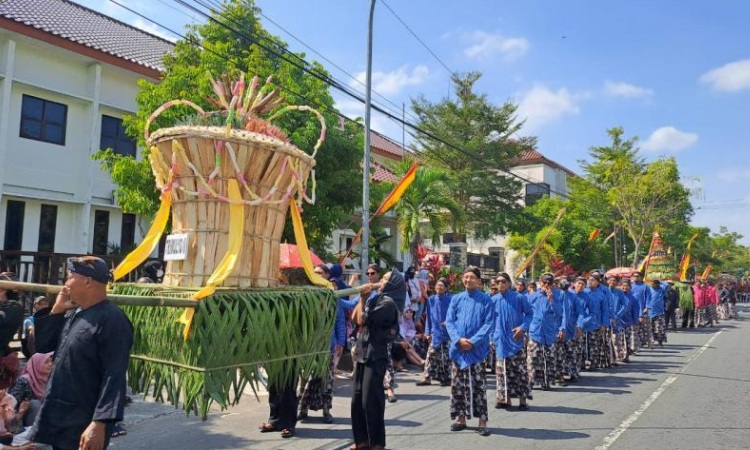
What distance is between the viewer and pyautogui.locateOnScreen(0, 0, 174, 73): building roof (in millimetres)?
13055

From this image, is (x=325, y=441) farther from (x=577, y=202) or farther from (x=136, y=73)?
(x=577, y=202)

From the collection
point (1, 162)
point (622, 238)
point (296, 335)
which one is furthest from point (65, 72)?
point (622, 238)

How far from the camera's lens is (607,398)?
807 centimetres

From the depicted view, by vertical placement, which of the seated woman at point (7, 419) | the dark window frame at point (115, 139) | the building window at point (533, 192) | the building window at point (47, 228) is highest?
the building window at point (533, 192)

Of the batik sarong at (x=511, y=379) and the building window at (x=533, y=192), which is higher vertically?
the building window at (x=533, y=192)

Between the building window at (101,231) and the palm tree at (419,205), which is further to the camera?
the palm tree at (419,205)

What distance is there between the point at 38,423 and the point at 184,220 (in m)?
1.29

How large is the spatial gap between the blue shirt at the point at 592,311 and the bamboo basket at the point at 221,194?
26.0 feet

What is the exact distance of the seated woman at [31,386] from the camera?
17.9 ft

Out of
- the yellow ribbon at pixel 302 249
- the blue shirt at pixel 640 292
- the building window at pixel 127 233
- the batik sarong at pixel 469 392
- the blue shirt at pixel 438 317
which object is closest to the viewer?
the yellow ribbon at pixel 302 249

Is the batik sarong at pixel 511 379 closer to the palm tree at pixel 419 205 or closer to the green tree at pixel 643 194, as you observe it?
the palm tree at pixel 419 205

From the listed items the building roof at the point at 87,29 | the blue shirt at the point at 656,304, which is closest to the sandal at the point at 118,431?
the building roof at the point at 87,29

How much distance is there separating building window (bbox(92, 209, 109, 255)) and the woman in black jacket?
11.7m

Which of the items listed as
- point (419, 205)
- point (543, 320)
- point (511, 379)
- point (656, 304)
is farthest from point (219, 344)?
point (656, 304)
